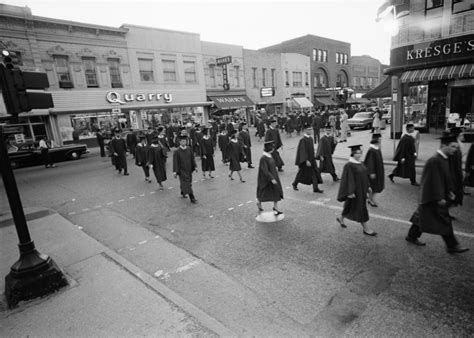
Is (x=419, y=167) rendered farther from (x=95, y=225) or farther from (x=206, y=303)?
(x=95, y=225)

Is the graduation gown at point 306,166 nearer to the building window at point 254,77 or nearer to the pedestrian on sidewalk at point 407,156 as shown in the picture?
the pedestrian on sidewalk at point 407,156

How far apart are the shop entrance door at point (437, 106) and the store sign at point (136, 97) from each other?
19684 millimetres

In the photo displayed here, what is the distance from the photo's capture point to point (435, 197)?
4.37 metres

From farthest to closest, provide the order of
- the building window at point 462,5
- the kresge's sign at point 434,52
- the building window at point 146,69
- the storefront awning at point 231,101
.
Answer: the storefront awning at point 231,101 < the building window at point 146,69 < the kresge's sign at point 434,52 < the building window at point 462,5

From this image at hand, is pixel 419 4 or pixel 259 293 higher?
pixel 419 4

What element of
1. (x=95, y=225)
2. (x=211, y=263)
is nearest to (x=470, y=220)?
(x=211, y=263)

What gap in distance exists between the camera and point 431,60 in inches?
554

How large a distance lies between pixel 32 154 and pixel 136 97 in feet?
30.8

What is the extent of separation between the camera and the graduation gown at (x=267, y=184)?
651cm

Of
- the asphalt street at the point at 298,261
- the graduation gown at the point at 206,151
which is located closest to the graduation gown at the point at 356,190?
the asphalt street at the point at 298,261

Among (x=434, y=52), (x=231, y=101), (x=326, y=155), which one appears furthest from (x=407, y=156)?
(x=231, y=101)

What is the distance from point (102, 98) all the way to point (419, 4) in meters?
21.2

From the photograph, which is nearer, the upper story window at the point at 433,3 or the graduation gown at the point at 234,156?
the graduation gown at the point at 234,156

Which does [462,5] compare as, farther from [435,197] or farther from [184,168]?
[184,168]
